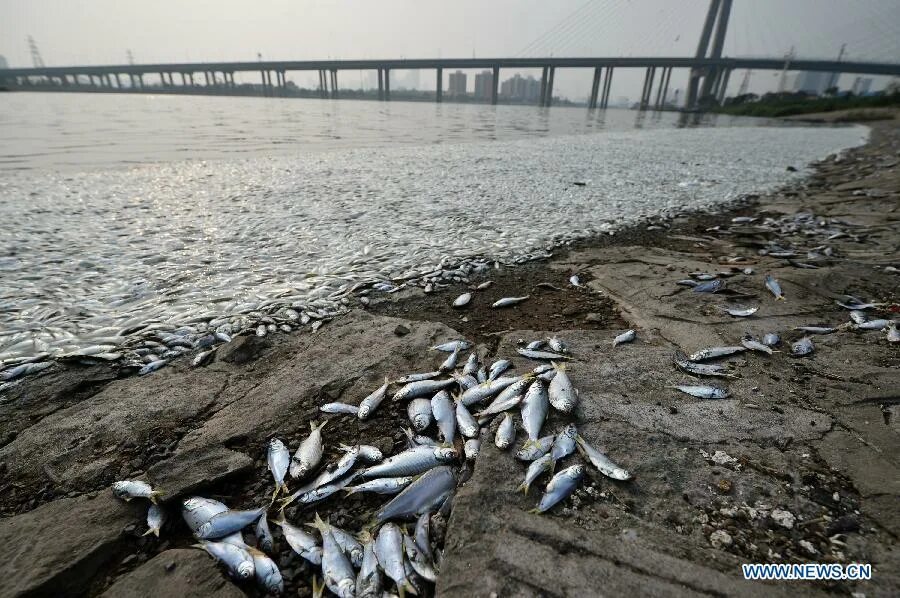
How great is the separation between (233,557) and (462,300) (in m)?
3.09

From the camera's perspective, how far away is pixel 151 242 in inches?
238

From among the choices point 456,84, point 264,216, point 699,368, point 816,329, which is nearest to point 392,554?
point 699,368

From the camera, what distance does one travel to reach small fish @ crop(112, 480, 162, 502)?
89.3 inches

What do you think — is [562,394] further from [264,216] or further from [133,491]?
[264,216]

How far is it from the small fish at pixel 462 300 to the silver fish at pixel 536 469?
235cm

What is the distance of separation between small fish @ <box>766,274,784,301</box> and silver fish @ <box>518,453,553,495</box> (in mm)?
3318

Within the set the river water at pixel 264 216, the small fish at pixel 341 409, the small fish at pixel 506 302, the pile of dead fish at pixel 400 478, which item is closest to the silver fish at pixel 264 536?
the pile of dead fish at pixel 400 478

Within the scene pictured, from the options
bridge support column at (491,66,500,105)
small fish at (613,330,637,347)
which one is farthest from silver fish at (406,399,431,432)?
bridge support column at (491,66,500,105)

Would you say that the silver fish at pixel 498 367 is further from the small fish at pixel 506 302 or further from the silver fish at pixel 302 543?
the silver fish at pixel 302 543

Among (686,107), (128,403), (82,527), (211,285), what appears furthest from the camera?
(686,107)

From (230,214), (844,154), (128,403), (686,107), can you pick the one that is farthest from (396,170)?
(686,107)

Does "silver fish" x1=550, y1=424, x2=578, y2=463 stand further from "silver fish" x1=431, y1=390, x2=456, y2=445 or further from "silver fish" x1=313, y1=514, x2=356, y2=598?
"silver fish" x1=313, y1=514, x2=356, y2=598

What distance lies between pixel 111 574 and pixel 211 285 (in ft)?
11.1

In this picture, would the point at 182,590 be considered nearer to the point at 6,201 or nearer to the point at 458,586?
the point at 458,586
